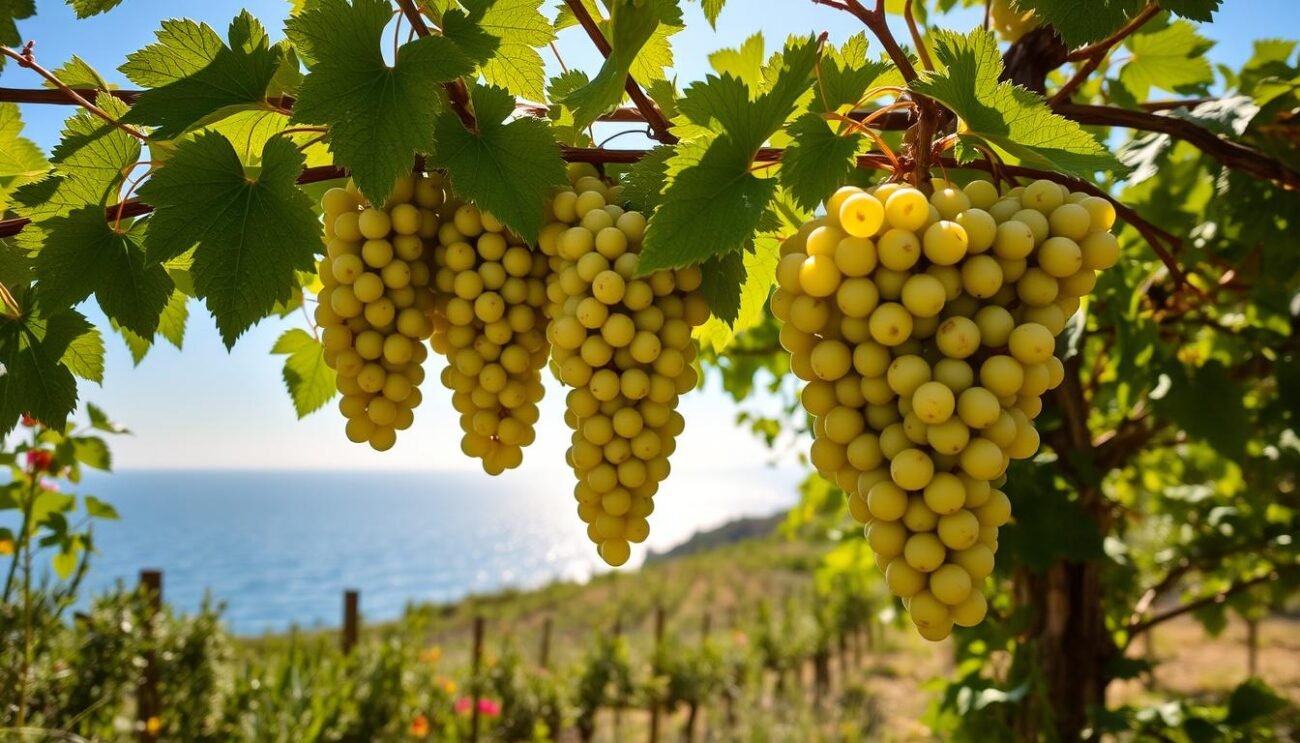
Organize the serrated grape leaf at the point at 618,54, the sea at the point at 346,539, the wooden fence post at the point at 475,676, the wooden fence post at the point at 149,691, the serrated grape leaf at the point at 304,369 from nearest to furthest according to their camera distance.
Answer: the serrated grape leaf at the point at 618,54 < the serrated grape leaf at the point at 304,369 < the wooden fence post at the point at 149,691 < the wooden fence post at the point at 475,676 < the sea at the point at 346,539

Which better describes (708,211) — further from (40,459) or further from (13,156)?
(40,459)

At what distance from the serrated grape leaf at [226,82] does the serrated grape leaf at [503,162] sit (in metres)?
0.15

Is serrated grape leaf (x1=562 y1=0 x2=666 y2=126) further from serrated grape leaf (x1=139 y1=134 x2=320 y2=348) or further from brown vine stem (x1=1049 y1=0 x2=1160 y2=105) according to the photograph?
brown vine stem (x1=1049 y1=0 x2=1160 y2=105)

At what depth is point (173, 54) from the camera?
0.60 metres

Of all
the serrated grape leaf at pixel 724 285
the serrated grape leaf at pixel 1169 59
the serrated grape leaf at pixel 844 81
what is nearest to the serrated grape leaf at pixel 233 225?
the serrated grape leaf at pixel 724 285

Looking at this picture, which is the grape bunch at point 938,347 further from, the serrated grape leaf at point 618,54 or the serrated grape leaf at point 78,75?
the serrated grape leaf at point 78,75

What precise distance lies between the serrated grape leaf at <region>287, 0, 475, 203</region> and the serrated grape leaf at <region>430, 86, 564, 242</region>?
0.14 ft

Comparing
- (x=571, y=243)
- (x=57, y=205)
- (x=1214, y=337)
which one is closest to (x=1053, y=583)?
(x=1214, y=337)

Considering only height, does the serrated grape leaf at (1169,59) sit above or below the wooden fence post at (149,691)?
above

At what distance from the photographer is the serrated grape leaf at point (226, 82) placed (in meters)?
0.58

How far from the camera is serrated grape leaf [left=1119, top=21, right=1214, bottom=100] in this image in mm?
1268

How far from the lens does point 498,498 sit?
113000 mm

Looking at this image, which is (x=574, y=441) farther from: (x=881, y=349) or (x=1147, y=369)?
(x=1147, y=369)

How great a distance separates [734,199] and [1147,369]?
1.24 m
